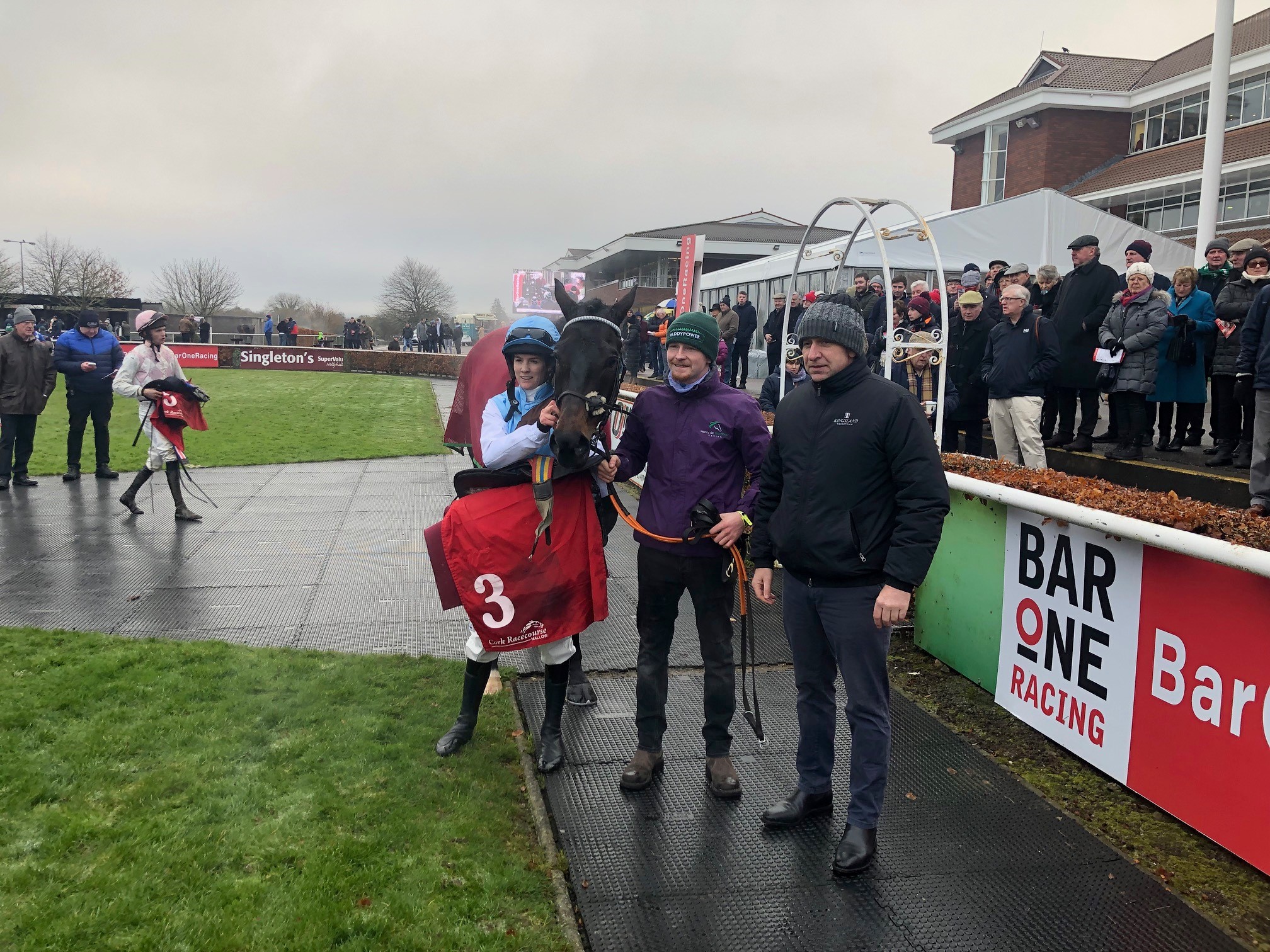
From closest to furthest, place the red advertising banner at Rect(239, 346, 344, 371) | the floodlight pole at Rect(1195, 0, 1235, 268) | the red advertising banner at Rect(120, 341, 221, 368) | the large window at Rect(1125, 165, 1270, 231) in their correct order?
1. the floodlight pole at Rect(1195, 0, 1235, 268)
2. the large window at Rect(1125, 165, 1270, 231)
3. the red advertising banner at Rect(120, 341, 221, 368)
4. the red advertising banner at Rect(239, 346, 344, 371)

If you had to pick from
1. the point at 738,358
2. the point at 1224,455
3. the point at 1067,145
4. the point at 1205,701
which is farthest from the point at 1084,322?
the point at 1067,145

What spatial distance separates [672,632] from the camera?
4031mm

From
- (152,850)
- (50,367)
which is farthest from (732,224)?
(152,850)

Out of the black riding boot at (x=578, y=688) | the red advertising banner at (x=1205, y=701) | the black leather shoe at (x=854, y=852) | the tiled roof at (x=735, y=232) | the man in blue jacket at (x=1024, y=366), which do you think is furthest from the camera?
the tiled roof at (x=735, y=232)

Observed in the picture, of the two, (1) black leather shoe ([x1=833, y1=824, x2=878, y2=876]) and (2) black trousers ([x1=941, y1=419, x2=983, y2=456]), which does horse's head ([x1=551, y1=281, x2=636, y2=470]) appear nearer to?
(1) black leather shoe ([x1=833, y1=824, x2=878, y2=876])

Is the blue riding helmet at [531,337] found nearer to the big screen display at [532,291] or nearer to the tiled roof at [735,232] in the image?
the big screen display at [532,291]

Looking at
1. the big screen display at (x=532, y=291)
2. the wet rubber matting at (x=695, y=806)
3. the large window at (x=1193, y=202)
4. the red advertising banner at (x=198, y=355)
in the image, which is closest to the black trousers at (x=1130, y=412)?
the wet rubber matting at (x=695, y=806)

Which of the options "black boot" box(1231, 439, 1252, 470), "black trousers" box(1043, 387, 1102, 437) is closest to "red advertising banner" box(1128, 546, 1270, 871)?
"black boot" box(1231, 439, 1252, 470)

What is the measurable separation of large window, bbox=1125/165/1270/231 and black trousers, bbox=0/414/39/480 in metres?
32.9

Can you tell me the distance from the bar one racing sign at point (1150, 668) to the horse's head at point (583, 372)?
7.67ft

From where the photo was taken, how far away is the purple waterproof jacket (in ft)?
12.7

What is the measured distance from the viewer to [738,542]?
409 cm

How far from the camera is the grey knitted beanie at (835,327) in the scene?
340cm

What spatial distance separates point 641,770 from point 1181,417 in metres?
7.16
